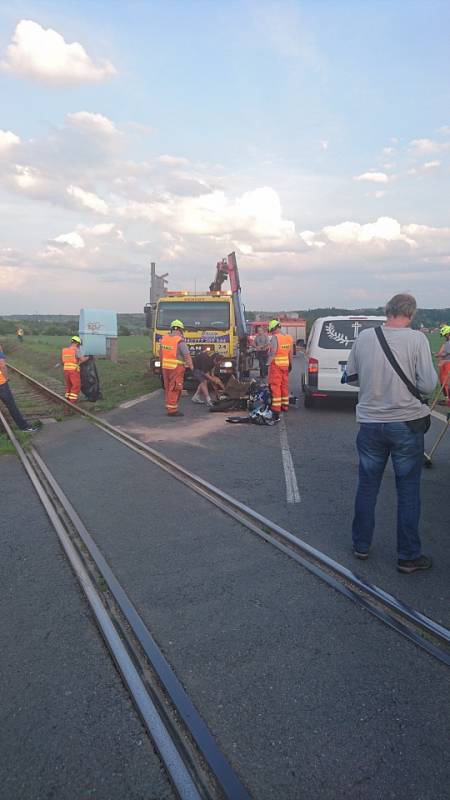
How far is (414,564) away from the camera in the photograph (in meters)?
4.33

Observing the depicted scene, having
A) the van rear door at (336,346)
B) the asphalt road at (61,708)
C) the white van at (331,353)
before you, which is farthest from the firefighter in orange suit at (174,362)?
the asphalt road at (61,708)

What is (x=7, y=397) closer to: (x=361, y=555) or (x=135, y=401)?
(x=135, y=401)

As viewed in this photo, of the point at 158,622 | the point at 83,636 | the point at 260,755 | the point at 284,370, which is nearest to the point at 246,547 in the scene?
the point at 158,622

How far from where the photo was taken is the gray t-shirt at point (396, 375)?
4.28m

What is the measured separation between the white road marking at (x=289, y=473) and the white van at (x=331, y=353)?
2076 millimetres

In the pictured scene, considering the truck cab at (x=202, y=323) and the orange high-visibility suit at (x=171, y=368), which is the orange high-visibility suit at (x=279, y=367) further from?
the truck cab at (x=202, y=323)

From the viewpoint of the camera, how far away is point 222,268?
21391mm

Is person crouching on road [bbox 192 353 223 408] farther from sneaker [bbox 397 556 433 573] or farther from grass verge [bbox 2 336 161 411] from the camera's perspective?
sneaker [bbox 397 556 433 573]

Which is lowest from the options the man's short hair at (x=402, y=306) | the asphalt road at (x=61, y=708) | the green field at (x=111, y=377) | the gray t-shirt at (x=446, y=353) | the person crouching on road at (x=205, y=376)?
the green field at (x=111, y=377)

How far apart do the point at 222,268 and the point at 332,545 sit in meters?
17.7

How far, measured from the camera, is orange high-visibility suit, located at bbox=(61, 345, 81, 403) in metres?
13.6

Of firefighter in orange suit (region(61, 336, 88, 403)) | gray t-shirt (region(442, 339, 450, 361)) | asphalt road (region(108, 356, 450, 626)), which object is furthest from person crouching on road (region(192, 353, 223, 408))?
gray t-shirt (region(442, 339, 450, 361))

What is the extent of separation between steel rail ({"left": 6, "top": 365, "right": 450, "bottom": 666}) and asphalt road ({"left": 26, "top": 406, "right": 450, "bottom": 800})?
93 millimetres

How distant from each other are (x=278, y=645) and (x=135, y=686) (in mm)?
856
